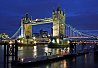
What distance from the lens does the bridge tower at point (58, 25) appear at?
3897 inches

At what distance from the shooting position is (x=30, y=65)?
113 ft

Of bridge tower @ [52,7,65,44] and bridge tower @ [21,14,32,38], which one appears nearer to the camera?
bridge tower @ [52,7,65,44]

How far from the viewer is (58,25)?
105125 millimetres

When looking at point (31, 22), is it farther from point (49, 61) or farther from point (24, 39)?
point (49, 61)

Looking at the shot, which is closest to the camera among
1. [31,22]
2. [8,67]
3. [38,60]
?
[8,67]

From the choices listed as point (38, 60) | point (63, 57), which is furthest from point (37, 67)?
point (63, 57)

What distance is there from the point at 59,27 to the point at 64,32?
2.56 m

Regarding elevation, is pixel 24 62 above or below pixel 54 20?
below

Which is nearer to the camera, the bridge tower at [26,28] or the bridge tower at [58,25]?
the bridge tower at [58,25]

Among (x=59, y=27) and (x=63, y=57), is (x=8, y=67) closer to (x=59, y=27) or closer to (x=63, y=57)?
(x=63, y=57)

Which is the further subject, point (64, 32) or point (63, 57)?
point (64, 32)

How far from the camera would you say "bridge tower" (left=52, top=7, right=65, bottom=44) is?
9898 centimetres

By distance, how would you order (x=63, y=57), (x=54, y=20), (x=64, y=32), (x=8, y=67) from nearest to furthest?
(x=8, y=67), (x=63, y=57), (x=64, y=32), (x=54, y=20)

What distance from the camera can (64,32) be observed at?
336 feet
